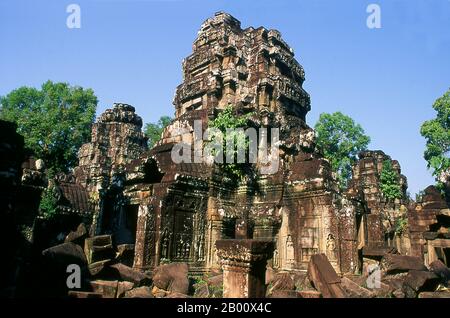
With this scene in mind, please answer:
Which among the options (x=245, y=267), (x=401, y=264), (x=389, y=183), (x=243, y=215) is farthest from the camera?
(x=389, y=183)

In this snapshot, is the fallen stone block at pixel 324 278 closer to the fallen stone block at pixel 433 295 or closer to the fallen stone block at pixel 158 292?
the fallen stone block at pixel 433 295

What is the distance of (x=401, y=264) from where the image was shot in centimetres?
824

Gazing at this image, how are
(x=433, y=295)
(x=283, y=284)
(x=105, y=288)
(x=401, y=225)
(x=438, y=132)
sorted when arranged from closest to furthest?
1. (x=105, y=288)
2. (x=283, y=284)
3. (x=433, y=295)
4. (x=401, y=225)
5. (x=438, y=132)

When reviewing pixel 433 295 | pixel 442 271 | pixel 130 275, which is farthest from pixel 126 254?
pixel 442 271

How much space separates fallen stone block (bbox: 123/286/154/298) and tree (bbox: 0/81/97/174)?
813 inches

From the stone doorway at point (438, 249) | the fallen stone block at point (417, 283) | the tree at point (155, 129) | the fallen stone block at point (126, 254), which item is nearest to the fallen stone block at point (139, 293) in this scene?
the fallen stone block at point (126, 254)

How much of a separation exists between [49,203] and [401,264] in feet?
38.6

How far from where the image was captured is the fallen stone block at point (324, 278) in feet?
20.1

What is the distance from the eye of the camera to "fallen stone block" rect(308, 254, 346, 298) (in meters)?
6.12

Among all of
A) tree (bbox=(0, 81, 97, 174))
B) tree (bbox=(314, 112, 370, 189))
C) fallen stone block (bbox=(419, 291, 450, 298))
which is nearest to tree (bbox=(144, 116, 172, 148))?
tree (bbox=(0, 81, 97, 174))

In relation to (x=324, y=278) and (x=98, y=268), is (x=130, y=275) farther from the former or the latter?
(x=324, y=278)

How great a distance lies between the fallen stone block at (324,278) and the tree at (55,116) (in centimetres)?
2262

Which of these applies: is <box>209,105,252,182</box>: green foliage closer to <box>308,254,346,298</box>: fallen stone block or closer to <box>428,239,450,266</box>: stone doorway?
<box>308,254,346,298</box>: fallen stone block
